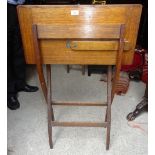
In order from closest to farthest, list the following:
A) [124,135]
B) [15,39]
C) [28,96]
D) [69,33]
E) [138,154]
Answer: [69,33] → [138,154] → [124,135] → [15,39] → [28,96]

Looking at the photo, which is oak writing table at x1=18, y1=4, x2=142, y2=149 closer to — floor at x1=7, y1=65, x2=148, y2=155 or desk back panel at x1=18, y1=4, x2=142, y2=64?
desk back panel at x1=18, y1=4, x2=142, y2=64

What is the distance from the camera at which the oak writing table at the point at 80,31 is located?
3.79ft

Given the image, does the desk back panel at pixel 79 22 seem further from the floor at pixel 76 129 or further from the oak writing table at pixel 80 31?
the floor at pixel 76 129

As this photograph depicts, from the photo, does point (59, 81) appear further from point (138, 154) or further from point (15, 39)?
point (138, 154)

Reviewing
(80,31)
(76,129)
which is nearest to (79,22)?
(80,31)

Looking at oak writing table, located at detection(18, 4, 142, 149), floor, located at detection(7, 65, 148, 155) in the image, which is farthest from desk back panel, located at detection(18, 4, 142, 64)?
floor, located at detection(7, 65, 148, 155)

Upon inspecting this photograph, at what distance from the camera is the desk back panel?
3.78 ft

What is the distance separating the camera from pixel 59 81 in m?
2.53

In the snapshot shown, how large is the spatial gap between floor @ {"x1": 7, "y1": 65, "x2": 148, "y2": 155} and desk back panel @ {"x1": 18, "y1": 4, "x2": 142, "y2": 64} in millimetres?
692

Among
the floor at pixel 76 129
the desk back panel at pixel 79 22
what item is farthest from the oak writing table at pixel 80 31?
the floor at pixel 76 129

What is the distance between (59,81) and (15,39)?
0.75 m
